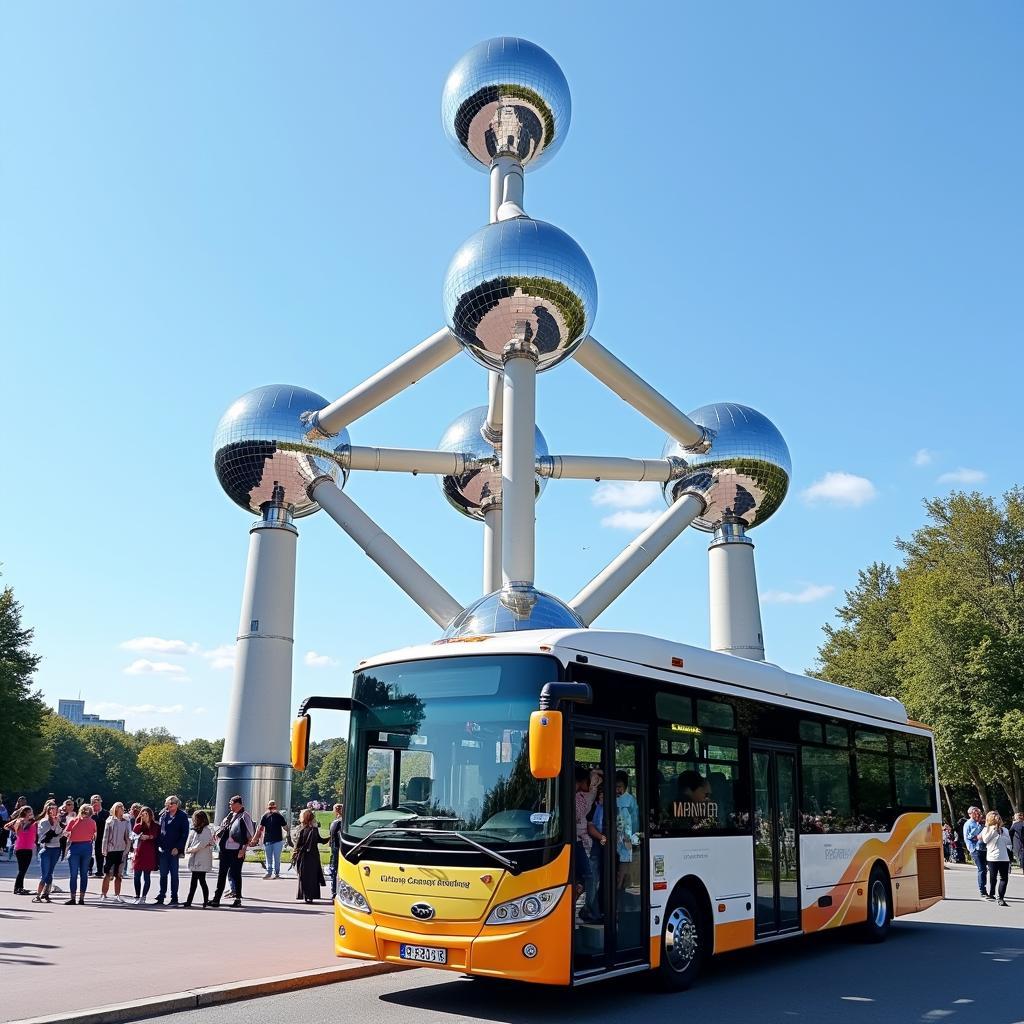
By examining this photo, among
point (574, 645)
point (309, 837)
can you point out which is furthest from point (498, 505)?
point (574, 645)

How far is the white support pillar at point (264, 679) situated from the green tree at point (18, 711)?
79.5 ft

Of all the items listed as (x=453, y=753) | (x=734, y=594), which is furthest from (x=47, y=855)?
(x=734, y=594)

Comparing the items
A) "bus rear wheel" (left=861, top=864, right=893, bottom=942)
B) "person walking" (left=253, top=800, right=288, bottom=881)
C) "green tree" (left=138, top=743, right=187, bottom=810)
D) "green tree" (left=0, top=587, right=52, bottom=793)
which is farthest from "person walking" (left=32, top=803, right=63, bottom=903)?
"green tree" (left=138, top=743, right=187, bottom=810)

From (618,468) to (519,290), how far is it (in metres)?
7.00

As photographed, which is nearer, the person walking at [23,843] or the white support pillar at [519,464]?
the person walking at [23,843]

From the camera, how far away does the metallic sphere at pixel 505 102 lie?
26.6m

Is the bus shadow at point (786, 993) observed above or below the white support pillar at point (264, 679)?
below

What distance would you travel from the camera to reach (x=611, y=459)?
91.3 ft

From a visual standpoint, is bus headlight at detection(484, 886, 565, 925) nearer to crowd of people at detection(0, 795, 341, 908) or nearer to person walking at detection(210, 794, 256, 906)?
crowd of people at detection(0, 795, 341, 908)

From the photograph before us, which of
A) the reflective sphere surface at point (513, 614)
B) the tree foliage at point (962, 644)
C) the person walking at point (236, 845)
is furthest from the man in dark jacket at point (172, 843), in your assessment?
the tree foliage at point (962, 644)

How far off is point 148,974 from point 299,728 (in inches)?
98.7

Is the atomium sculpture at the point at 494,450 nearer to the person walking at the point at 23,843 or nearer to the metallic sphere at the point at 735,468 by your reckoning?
the metallic sphere at the point at 735,468

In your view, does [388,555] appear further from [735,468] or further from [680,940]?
[680,940]

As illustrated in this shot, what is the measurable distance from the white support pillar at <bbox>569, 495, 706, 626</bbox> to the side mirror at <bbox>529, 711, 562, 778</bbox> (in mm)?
15723
